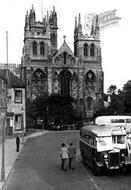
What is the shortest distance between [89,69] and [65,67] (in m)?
6.49

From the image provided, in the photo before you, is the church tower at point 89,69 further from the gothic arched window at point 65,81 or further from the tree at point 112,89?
the tree at point 112,89

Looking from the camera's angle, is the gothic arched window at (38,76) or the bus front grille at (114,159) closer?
the bus front grille at (114,159)

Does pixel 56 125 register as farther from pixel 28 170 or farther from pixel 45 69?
pixel 28 170

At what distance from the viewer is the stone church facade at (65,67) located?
297ft

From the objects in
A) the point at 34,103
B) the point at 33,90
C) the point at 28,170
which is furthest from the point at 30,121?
the point at 28,170

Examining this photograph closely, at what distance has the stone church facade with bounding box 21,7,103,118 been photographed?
90.4 metres

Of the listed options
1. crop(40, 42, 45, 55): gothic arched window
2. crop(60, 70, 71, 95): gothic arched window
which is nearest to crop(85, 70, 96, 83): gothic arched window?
crop(60, 70, 71, 95): gothic arched window

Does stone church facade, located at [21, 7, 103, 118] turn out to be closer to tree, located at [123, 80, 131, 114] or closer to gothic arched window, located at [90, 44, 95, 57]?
gothic arched window, located at [90, 44, 95, 57]

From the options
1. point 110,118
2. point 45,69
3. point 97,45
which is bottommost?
point 110,118

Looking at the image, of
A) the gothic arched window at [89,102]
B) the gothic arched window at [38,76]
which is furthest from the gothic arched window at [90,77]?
the gothic arched window at [38,76]

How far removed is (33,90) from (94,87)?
1572cm

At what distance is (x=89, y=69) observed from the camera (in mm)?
95312

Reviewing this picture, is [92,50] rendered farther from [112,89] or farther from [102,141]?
[102,141]

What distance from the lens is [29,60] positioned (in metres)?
90.3
